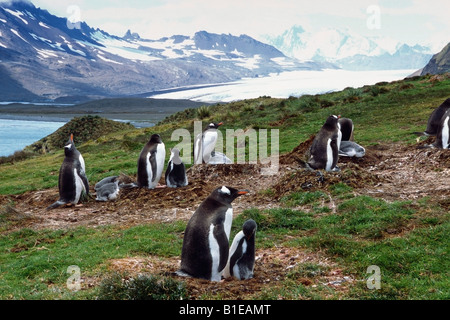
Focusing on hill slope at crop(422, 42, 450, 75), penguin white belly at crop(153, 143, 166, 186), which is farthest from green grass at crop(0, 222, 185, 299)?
hill slope at crop(422, 42, 450, 75)

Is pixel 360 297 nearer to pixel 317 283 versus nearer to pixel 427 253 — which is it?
pixel 317 283

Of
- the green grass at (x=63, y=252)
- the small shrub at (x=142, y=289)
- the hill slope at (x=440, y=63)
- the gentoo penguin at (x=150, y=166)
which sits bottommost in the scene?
the green grass at (x=63, y=252)

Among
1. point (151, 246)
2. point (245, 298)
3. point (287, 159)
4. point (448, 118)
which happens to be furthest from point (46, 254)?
point (448, 118)

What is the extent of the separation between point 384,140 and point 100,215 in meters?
9.89

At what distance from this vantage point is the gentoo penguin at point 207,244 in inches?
239

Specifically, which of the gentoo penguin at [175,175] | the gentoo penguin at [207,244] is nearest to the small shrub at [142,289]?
the gentoo penguin at [207,244]

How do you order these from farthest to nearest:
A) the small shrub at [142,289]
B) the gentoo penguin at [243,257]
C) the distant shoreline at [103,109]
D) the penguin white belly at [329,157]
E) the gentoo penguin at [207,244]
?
1. the distant shoreline at [103,109]
2. the penguin white belly at [329,157]
3. the gentoo penguin at [243,257]
4. the gentoo penguin at [207,244]
5. the small shrub at [142,289]

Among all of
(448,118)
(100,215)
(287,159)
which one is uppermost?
(448,118)

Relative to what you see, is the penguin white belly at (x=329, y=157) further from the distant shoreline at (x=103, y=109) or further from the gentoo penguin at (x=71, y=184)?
the distant shoreline at (x=103, y=109)

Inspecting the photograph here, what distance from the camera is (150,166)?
40.6 ft

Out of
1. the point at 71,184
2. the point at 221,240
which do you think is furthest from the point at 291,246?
the point at 71,184

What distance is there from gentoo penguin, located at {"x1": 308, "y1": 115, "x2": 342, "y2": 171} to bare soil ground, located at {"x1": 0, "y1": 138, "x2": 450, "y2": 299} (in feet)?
1.36

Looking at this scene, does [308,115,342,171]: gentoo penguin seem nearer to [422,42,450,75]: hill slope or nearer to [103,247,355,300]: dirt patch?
[103,247,355,300]: dirt patch

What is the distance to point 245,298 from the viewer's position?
17.8 ft
